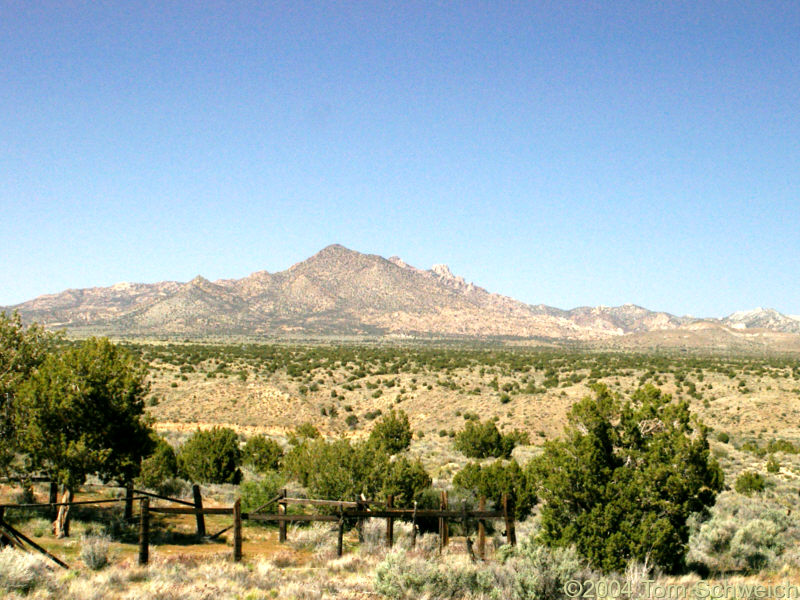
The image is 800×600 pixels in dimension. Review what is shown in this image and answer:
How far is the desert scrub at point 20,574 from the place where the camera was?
Result: 7863 mm

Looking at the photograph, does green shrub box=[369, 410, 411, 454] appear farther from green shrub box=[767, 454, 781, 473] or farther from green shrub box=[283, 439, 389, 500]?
green shrub box=[767, 454, 781, 473]

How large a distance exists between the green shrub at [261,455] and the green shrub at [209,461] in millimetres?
2455

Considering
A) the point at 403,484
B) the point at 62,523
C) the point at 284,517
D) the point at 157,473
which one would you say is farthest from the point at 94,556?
the point at 157,473

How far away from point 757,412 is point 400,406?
90.7ft

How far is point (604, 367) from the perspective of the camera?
203 feet

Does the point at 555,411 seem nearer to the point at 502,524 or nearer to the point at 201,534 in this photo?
the point at 502,524

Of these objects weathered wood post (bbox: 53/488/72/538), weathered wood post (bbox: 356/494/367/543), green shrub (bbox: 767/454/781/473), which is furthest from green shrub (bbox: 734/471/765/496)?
weathered wood post (bbox: 53/488/72/538)

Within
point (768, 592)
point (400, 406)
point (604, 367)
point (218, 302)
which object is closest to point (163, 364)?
point (400, 406)

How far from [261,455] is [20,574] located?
17.2 metres

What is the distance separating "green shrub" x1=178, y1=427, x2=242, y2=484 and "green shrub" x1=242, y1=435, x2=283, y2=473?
245 cm

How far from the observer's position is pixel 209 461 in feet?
70.4

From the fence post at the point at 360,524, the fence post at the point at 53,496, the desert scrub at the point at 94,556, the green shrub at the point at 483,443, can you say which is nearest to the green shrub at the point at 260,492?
the fence post at the point at 360,524

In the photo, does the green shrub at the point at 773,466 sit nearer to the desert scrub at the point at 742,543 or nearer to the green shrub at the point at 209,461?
the desert scrub at the point at 742,543

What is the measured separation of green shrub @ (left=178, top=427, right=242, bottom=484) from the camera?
21.5m
